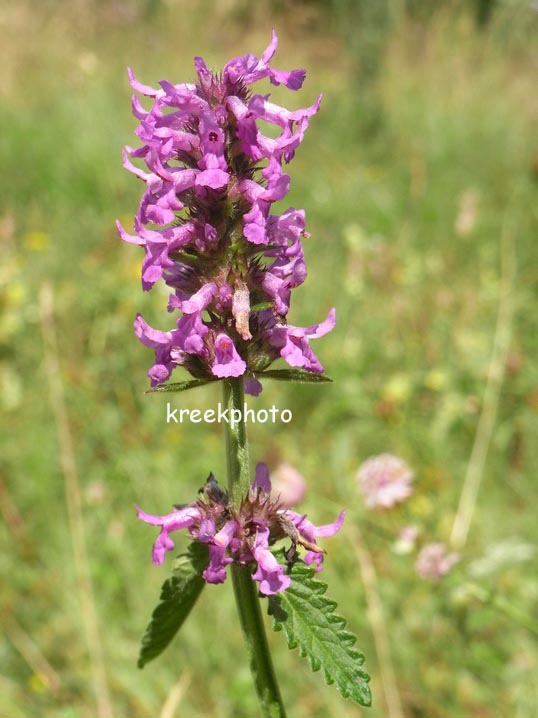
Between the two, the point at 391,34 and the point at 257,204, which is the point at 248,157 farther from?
the point at 391,34

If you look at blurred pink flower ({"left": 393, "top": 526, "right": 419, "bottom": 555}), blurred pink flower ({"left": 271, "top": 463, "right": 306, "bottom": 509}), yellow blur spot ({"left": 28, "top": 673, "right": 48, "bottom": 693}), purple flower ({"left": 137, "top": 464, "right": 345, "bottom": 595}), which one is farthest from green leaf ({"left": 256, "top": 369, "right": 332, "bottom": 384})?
yellow blur spot ({"left": 28, "top": 673, "right": 48, "bottom": 693})

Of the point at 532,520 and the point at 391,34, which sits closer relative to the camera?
the point at 532,520

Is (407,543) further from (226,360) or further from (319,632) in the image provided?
(226,360)

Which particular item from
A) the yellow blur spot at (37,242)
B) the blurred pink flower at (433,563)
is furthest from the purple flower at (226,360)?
the yellow blur spot at (37,242)

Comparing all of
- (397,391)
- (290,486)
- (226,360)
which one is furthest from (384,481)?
(397,391)

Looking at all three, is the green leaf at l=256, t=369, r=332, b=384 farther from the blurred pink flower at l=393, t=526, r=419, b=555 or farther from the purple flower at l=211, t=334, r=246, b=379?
the blurred pink flower at l=393, t=526, r=419, b=555

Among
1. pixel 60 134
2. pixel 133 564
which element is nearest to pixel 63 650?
pixel 133 564
